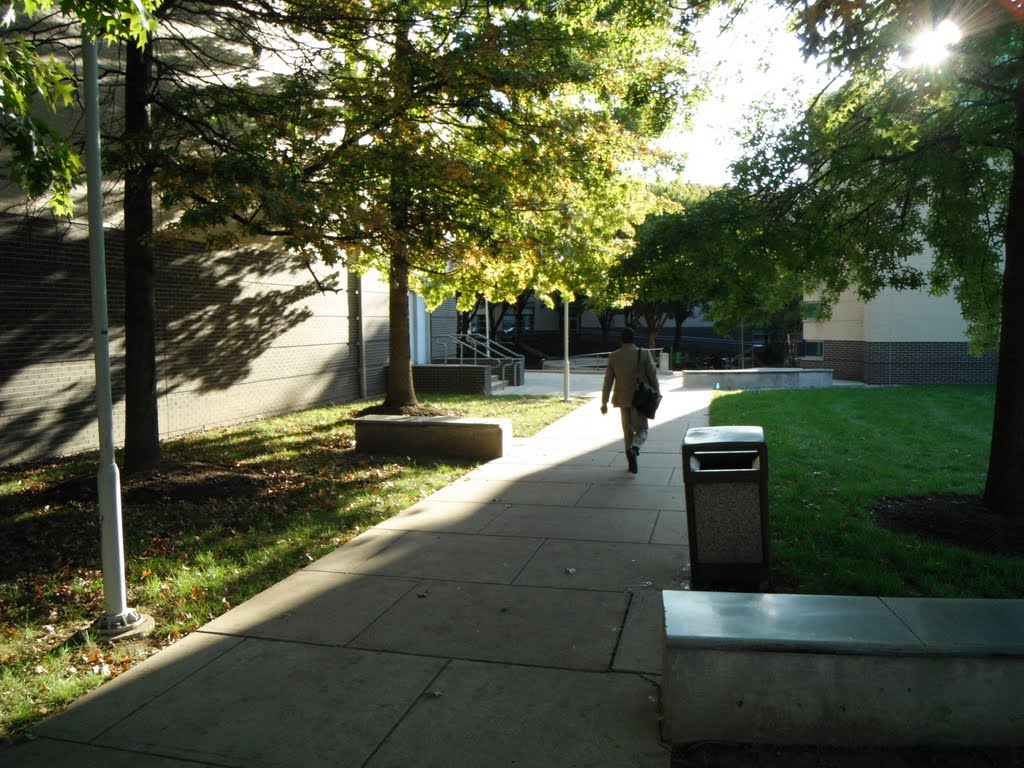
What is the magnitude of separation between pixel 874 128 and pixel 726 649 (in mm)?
4947

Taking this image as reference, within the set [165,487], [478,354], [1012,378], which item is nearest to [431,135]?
[165,487]

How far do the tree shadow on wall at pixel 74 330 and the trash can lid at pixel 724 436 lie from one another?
6.33 metres

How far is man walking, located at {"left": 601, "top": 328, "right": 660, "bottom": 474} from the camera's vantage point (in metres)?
9.88

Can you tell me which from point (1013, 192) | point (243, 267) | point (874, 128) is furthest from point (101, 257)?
point (243, 267)

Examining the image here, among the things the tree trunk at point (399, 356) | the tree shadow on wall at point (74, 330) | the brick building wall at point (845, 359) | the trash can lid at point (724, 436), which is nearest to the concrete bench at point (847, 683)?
the trash can lid at point (724, 436)

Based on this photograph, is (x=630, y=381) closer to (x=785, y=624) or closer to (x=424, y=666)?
(x=424, y=666)

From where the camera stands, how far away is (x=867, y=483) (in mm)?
9156

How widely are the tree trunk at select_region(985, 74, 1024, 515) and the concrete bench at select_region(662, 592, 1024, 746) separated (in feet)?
13.7

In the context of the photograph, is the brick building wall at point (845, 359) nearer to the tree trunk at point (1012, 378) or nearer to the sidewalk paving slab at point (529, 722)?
the tree trunk at point (1012, 378)

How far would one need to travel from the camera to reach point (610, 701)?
162 inches

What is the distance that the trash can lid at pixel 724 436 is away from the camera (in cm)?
563

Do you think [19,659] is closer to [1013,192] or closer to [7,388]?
[7,388]

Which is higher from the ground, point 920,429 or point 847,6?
point 847,6

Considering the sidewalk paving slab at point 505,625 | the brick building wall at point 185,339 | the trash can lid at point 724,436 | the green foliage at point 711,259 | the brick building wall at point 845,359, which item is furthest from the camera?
the brick building wall at point 845,359
